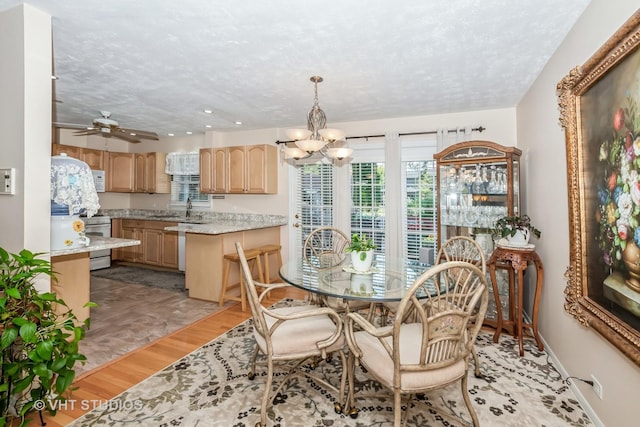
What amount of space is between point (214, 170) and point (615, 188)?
4.99 metres

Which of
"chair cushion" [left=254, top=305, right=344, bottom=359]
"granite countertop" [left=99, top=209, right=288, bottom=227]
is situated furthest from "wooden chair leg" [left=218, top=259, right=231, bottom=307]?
"chair cushion" [left=254, top=305, right=344, bottom=359]

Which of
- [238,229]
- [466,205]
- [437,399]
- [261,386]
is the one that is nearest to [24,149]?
[261,386]

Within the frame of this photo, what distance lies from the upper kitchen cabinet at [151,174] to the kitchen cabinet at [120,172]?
10cm

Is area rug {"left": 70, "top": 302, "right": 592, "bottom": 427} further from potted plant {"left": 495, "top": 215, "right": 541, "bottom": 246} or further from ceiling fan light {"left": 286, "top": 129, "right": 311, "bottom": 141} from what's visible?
ceiling fan light {"left": 286, "top": 129, "right": 311, "bottom": 141}

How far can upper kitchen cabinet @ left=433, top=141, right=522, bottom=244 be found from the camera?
10.6 ft

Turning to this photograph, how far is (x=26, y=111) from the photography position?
74.0 inches

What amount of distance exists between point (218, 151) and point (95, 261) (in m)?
3.03

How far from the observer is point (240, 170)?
506 cm

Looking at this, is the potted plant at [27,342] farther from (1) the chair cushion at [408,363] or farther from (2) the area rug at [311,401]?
(1) the chair cushion at [408,363]

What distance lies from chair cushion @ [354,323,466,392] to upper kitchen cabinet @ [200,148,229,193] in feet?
13.3

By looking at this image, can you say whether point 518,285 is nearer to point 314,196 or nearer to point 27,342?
point 314,196

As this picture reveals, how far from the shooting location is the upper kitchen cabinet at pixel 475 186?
3.23 meters

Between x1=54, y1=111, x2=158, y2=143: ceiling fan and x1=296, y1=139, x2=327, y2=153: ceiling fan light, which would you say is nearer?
x1=296, y1=139, x2=327, y2=153: ceiling fan light

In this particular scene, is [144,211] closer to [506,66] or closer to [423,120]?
[423,120]
